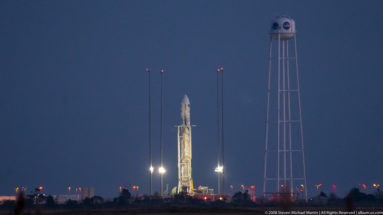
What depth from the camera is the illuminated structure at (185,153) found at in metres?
101

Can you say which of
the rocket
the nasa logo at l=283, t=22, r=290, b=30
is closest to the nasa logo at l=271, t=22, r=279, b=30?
the nasa logo at l=283, t=22, r=290, b=30

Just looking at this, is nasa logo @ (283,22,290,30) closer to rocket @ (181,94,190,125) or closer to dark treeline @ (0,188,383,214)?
dark treeline @ (0,188,383,214)

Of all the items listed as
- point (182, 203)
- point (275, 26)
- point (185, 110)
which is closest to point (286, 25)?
point (275, 26)

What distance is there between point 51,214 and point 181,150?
126ft

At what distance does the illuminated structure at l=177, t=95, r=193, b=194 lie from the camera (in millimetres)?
101125

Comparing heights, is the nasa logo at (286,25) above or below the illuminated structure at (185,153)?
above

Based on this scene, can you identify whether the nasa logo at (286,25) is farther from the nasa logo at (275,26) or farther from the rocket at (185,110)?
the rocket at (185,110)

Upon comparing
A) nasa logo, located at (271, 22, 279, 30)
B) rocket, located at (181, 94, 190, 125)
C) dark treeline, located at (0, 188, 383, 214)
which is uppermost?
nasa logo, located at (271, 22, 279, 30)

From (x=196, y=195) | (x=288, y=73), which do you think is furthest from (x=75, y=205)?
(x=288, y=73)

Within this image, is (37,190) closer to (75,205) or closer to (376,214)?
(75,205)

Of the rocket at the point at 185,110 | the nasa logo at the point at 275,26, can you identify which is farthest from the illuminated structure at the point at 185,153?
the nasa logo at the point at 275,26

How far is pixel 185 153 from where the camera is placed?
331ft

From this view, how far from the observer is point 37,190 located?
105 meters

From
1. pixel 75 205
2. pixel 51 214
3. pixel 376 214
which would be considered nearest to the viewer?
pixel 376 214
